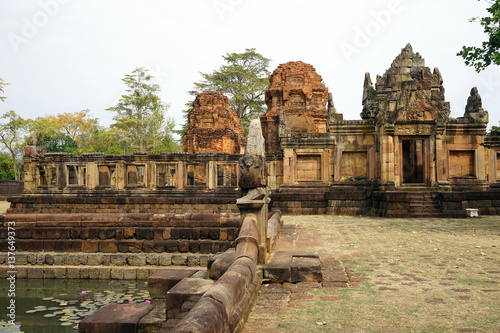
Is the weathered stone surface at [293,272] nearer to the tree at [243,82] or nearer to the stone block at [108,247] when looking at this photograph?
the stone block at [108,247]

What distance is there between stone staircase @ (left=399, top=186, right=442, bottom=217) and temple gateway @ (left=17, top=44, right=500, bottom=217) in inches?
1.5

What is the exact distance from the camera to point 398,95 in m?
16.4

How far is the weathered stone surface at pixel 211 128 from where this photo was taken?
29469mm

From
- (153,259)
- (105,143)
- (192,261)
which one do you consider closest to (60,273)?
(153,259)

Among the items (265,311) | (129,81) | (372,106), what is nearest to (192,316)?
(265,311)

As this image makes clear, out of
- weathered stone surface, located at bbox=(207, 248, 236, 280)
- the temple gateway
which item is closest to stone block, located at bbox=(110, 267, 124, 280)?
weathered stone surface, located at bbox=(207, 248, 236, 280)

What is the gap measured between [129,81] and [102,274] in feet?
131

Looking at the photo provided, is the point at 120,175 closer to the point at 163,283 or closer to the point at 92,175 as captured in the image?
the point at 92,175

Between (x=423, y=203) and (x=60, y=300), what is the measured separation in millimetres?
13069

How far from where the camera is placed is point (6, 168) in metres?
45.5

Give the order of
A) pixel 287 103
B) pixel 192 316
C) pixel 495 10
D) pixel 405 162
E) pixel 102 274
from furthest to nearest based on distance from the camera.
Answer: pixel 287 103
pixel 405 162
pixel 495 10
pixel 102 274
pixel 192 316

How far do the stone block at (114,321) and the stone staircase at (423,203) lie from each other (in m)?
12.6

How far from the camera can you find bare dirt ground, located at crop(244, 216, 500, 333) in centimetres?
369

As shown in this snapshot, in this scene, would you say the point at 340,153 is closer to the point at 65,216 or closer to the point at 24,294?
the point at 65,216
